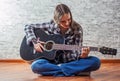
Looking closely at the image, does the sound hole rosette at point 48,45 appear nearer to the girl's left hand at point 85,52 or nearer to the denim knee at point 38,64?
the denim knee at point 38,64

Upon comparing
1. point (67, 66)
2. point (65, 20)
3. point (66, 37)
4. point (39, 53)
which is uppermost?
point (65, 20)

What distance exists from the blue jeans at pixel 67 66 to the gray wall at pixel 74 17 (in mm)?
1184

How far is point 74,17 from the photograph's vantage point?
381cm

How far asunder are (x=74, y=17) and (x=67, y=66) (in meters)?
1.32

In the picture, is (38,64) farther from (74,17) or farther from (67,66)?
(74,17)

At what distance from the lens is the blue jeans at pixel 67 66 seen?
2.62 meters

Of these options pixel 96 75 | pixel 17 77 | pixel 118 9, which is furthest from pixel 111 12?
pixel 17 77

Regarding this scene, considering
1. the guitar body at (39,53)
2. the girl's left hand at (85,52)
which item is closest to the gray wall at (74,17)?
the guitar body at (39,53)

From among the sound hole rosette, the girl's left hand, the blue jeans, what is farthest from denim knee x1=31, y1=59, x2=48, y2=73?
the girl's left hand

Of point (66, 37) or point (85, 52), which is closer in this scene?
point (85, 52)

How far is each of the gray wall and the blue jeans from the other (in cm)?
118

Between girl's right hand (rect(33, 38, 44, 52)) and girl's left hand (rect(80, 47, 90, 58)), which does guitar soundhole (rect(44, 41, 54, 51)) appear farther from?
girl's left hand (rect(80, 47, 90, 58))

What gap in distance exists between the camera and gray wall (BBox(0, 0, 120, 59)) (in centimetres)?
377

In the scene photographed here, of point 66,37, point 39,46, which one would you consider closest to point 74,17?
point 66,37
